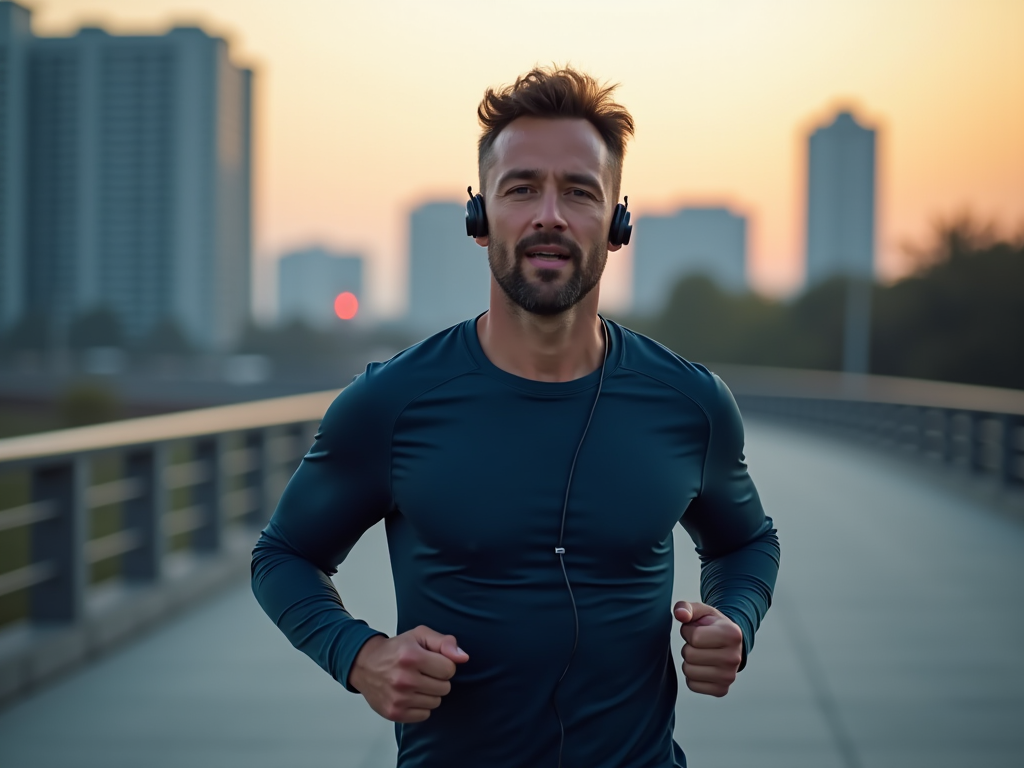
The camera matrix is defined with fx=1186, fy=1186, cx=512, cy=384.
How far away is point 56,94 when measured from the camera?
4808 inches

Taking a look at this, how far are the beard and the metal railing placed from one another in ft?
11.2

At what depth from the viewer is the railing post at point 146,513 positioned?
6.71 metres

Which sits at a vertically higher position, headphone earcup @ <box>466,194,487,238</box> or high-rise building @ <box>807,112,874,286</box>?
high-rise building @ <box>807,112,874,286</box>

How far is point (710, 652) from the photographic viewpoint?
2.00 metres

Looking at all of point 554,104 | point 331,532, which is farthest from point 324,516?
point 554,104

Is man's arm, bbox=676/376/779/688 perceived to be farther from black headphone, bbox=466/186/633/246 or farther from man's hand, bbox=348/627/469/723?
man's hand, bbox=348/627/469/723

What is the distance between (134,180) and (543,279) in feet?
502

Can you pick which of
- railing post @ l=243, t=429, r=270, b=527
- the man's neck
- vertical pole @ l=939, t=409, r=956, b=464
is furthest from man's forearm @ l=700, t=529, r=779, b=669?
vertical pole @ l=939, t=409, r=956, b=464

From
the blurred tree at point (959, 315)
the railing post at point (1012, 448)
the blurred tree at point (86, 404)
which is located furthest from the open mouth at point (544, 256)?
the blurred tree at point (959, 315)

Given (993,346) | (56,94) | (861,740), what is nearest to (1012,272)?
(993,346)

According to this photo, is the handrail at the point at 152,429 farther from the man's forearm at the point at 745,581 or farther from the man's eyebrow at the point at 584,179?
the man's eyebrow at the point at 584,179

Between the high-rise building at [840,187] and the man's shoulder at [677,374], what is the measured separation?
151561 mm

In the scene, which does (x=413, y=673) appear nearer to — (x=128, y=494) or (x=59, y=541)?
(x=59, y=541)

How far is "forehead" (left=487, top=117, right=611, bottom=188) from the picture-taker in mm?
2117
